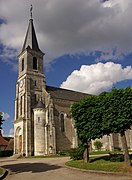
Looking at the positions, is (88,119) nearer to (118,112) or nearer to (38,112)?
(118,112)

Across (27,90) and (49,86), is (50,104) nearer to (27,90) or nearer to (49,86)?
(27,90)

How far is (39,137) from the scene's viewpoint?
142 feet

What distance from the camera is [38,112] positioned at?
147ft

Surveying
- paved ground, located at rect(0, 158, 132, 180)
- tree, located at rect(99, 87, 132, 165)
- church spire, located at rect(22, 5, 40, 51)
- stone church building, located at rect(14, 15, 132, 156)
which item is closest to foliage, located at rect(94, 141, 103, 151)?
stone church building, located at rect(14, 15, 132, 156)

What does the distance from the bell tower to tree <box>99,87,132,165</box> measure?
26.1 meters

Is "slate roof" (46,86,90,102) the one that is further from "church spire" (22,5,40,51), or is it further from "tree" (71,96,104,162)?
"tree" (71,96,104,162)

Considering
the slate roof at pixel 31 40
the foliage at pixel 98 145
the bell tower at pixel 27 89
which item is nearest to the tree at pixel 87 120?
the bell tower at pixel 27 89

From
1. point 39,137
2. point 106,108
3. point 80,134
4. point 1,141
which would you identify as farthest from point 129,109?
point 1,141

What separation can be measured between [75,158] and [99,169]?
8579mm

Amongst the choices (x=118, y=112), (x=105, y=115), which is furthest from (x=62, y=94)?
(x=118, y=112)

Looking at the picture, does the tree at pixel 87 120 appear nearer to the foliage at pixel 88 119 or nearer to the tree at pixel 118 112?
the foliage at pixel 88 119

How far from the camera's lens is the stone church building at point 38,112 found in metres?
43.3

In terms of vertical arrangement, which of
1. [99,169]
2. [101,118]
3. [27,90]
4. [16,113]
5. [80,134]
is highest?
[27,90]

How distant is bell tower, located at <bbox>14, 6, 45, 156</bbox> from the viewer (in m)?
43.7
